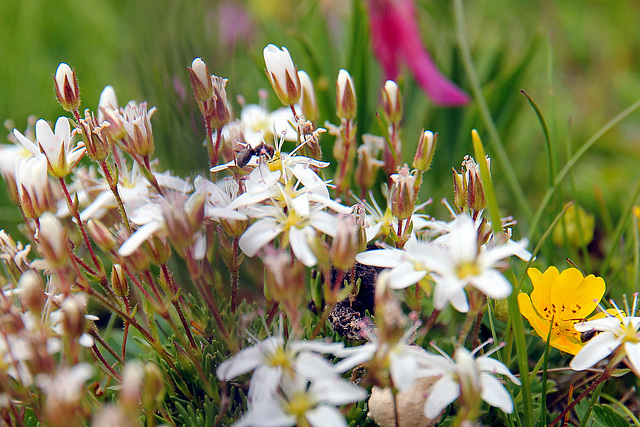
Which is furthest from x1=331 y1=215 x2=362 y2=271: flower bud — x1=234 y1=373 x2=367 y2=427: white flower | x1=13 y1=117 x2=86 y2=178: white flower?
x1=13 y1=117 x2=86 y2=178: white flower

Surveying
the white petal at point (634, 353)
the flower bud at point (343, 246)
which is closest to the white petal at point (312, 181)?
the flower bud at point (343, 246)

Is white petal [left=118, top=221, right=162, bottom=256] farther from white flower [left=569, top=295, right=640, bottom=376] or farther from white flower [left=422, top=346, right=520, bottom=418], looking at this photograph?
white flower [left=569, top=295, right=640, bottom=376]

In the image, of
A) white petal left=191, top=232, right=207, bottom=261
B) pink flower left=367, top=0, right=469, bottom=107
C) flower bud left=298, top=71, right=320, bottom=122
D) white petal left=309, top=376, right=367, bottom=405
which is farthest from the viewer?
pink flower left=367, top=0, right=469, bottom=107

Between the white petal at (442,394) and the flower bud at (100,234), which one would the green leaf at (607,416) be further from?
the flower bud at (100,234)

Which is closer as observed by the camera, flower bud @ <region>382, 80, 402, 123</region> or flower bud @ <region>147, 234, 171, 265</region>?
flower bud @ <region>147, 234, 171, 265</region>

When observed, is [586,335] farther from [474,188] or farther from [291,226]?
[291,226]

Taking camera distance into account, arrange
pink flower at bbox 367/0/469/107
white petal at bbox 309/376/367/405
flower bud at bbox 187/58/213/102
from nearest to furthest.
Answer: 1. white petal at bbox 309/376/367/405
2. flower bud at bbox 187/58/213/102
3. pink flower at bbox 367/0/469/107
